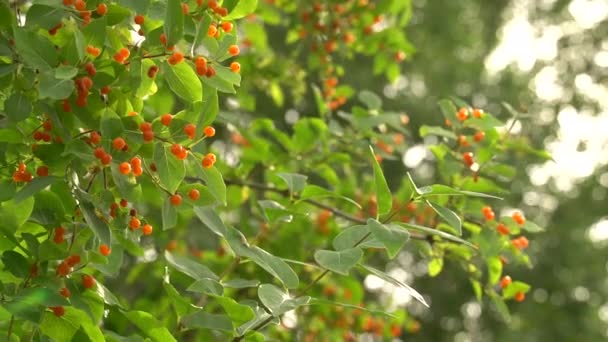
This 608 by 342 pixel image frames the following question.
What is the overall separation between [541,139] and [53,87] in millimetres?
7031

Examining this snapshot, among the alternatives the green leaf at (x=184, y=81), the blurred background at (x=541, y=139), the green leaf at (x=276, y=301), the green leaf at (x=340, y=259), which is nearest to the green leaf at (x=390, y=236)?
the green leaf at (x=340, y=259)

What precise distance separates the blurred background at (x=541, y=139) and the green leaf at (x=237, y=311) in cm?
609

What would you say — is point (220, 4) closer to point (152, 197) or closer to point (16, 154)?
point (16, 154)

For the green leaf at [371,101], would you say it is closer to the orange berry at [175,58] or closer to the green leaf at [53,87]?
the orange berry at [175,58]

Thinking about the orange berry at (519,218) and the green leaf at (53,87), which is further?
the orange berry at (519,218)

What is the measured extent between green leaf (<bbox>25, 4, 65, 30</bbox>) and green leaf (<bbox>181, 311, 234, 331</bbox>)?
2.31 ft

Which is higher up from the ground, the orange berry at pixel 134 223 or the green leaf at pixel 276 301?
the orange berry at pixel 134 223

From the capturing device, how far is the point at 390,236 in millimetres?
1707

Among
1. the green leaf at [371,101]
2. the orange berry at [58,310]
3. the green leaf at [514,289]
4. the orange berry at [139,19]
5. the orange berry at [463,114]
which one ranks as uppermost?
the orange berry at [139,19]

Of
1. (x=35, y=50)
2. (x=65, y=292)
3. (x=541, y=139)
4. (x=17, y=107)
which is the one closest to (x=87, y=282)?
(x=65, y=292)

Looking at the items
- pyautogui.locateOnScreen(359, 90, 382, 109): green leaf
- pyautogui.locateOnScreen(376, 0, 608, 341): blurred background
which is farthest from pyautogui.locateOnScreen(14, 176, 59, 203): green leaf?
pyautogui.locateOnScreen(376, 0, 608, 341): blurred background

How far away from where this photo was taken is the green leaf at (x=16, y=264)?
1.82 metres

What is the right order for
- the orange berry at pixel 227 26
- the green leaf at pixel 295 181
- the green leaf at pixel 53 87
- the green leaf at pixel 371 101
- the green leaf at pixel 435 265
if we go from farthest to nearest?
the green leaf at pixel 371 101 < the green leaf at pixel 435 265 < the green leaf at pixel 295 181 < the orange berry at pixel 227 26 < the green leaf at pixel 53 87

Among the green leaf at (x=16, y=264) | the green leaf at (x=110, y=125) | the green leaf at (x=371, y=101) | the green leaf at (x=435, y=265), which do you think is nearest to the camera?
the green leaf at (x=110, y=125)
